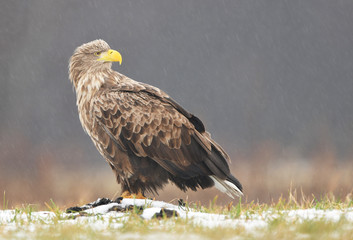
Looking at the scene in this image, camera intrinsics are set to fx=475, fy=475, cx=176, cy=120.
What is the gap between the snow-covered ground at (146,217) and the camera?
465cm

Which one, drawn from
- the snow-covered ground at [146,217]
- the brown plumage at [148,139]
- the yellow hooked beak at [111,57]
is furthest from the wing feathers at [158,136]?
the snow-covered ground at [146,217]

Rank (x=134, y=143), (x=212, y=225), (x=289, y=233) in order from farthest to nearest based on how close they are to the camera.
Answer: (x=134, y=143) < (x=212, y=225) < (x=289, y=233)

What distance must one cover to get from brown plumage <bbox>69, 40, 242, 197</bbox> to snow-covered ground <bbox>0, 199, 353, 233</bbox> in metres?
1.03

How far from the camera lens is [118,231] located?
14.6 feet

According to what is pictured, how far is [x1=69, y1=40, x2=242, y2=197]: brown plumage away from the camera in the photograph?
21.7 ft

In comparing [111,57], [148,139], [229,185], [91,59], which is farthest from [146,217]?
[91,59]

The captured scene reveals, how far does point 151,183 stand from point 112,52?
7.04ft

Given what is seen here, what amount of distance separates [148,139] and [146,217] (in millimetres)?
1890

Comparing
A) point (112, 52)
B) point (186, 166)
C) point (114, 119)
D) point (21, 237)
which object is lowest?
point (21, 237)

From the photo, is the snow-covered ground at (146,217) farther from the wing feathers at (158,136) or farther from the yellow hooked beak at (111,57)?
the yellow hooked beak at (111,57)

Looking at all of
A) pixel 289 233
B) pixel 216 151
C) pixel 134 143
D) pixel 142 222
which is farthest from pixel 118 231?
pixel 216 151

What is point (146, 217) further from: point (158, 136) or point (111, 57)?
point (111, 57)

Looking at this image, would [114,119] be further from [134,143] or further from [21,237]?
[21,237]

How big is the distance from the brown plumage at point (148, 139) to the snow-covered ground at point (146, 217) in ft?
3.37
